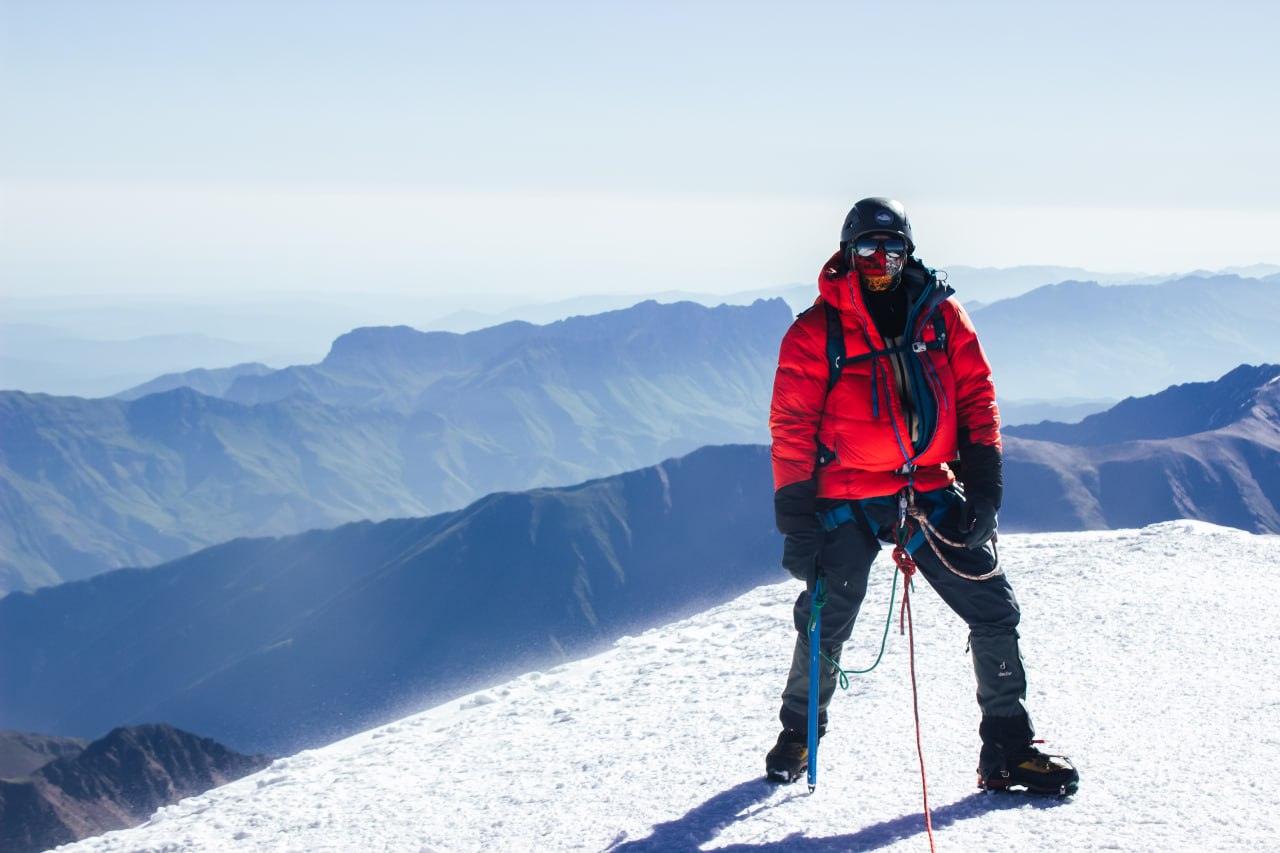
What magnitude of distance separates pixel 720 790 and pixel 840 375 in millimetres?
3002

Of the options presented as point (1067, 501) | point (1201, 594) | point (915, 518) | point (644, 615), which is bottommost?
point (644, 615)

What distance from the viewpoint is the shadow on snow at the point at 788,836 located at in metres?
5.95

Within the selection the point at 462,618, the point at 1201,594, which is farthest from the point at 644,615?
the point at 1201,594

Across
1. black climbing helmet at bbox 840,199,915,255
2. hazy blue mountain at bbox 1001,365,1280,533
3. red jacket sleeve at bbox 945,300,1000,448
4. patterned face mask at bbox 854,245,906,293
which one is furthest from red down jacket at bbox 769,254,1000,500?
hazy blue mountain at bbox 1001,365,1280,533

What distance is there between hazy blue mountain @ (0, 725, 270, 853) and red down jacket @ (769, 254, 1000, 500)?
92.3m

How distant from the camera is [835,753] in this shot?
7406 mm

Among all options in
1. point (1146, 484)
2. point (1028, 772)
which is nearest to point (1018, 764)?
point (1028, 772)

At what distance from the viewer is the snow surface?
6152 millimetres

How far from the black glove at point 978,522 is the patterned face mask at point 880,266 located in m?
1.53

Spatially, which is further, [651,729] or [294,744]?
[294,744]

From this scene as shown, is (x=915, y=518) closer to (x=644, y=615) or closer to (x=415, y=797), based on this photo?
(x=415, y=797)

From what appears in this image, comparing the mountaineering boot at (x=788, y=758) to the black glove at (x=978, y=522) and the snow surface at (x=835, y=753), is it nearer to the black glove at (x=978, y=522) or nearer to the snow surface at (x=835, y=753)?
the snow surface at (x=835, y=753)

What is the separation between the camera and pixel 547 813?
23.2 feet

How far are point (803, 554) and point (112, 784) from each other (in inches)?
4269
